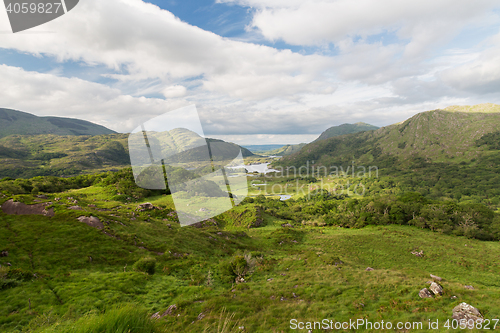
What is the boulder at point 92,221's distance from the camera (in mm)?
23297

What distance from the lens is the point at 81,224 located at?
22.5 metres

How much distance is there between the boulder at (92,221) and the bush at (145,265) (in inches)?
335

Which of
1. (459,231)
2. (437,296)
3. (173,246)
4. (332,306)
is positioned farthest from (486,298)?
(459,231)

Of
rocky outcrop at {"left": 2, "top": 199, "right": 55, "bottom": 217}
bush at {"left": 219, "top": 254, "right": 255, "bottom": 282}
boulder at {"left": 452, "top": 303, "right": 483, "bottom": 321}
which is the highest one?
rocky outcrop at {"left": 2, "top": 199, "right": 55, "bottom": 217}

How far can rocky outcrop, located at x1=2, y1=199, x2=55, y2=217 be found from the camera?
2228cm

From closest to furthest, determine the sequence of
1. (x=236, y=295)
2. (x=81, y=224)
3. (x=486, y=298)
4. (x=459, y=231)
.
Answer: (x=486, y=298) → (x=236, y=295) → (x=81, y=224) → (x=459, y=231)

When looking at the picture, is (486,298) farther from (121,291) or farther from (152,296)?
(121,291)

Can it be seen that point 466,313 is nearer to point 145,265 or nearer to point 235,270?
point 235,270

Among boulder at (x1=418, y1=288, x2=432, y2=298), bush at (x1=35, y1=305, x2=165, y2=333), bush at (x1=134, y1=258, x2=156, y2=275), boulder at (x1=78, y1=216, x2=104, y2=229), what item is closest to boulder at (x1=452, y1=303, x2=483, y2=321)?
boulder at (x1=418, y1=288, x2=432, y2=298)

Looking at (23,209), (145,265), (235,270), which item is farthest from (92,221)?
(235,270)

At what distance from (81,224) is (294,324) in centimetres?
2561

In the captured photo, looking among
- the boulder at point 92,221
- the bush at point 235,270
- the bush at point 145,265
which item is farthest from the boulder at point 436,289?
the boulder at point 92,221

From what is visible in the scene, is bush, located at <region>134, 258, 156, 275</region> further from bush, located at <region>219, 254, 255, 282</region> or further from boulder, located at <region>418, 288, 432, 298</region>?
boulder, located at <region>418, 288, 432, 298</region>

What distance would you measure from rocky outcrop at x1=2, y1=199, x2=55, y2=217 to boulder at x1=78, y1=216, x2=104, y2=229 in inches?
142
